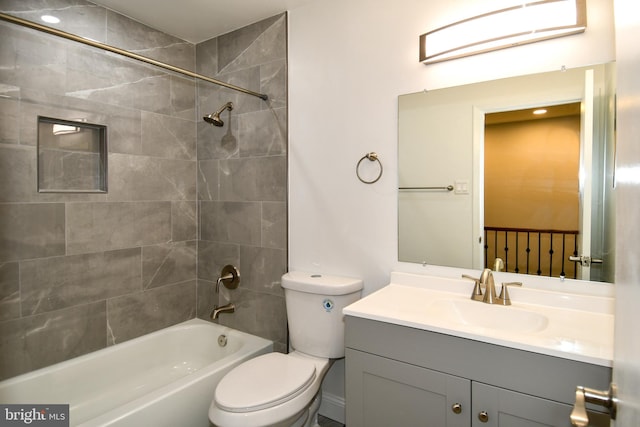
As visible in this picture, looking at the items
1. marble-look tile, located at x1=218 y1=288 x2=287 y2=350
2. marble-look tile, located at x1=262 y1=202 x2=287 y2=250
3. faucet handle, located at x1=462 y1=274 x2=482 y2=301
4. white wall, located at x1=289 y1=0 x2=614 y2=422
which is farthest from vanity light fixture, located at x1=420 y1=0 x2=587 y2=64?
marble-look tile, located at x1=218 y1=288 x2=287 y2=350

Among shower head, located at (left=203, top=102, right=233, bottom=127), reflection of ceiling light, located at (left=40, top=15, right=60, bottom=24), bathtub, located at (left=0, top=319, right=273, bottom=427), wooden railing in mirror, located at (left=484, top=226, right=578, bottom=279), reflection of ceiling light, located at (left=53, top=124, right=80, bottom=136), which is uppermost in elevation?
reflection of ceiling light, located at (left=40, top=15, right=60, bottom=24)

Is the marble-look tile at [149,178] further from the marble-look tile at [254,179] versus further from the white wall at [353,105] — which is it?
the white wall at [353,105]

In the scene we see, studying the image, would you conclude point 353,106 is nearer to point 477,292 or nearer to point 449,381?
point 477,292

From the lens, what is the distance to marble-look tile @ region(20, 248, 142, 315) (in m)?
1.87

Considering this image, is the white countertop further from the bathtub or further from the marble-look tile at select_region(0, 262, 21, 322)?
the marble-look tile at select_region(0, 262, 21, 322)

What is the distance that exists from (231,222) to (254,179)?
37 cm

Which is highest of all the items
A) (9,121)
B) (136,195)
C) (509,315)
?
(9,121)

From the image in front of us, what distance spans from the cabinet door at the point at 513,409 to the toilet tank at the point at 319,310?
31.6 inches

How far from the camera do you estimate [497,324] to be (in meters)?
1.48

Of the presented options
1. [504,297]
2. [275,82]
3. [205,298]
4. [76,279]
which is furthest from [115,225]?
[504,297]

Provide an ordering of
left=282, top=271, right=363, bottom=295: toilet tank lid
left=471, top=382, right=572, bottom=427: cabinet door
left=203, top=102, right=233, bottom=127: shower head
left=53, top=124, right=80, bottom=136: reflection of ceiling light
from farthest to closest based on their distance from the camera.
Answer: left=203, top=102, right=233, bottom=127: shower head → left=53, top=124, right=80, bottom=136: reflection of ceiling light → left=282, top=271, right=363, bottom=295: toilet tank lid → left=471, top=382, right=572, bottom=427: cabinet door

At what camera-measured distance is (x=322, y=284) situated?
6.14 feet

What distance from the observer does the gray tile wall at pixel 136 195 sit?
5.97ft

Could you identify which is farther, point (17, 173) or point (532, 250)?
point (17, 173)
